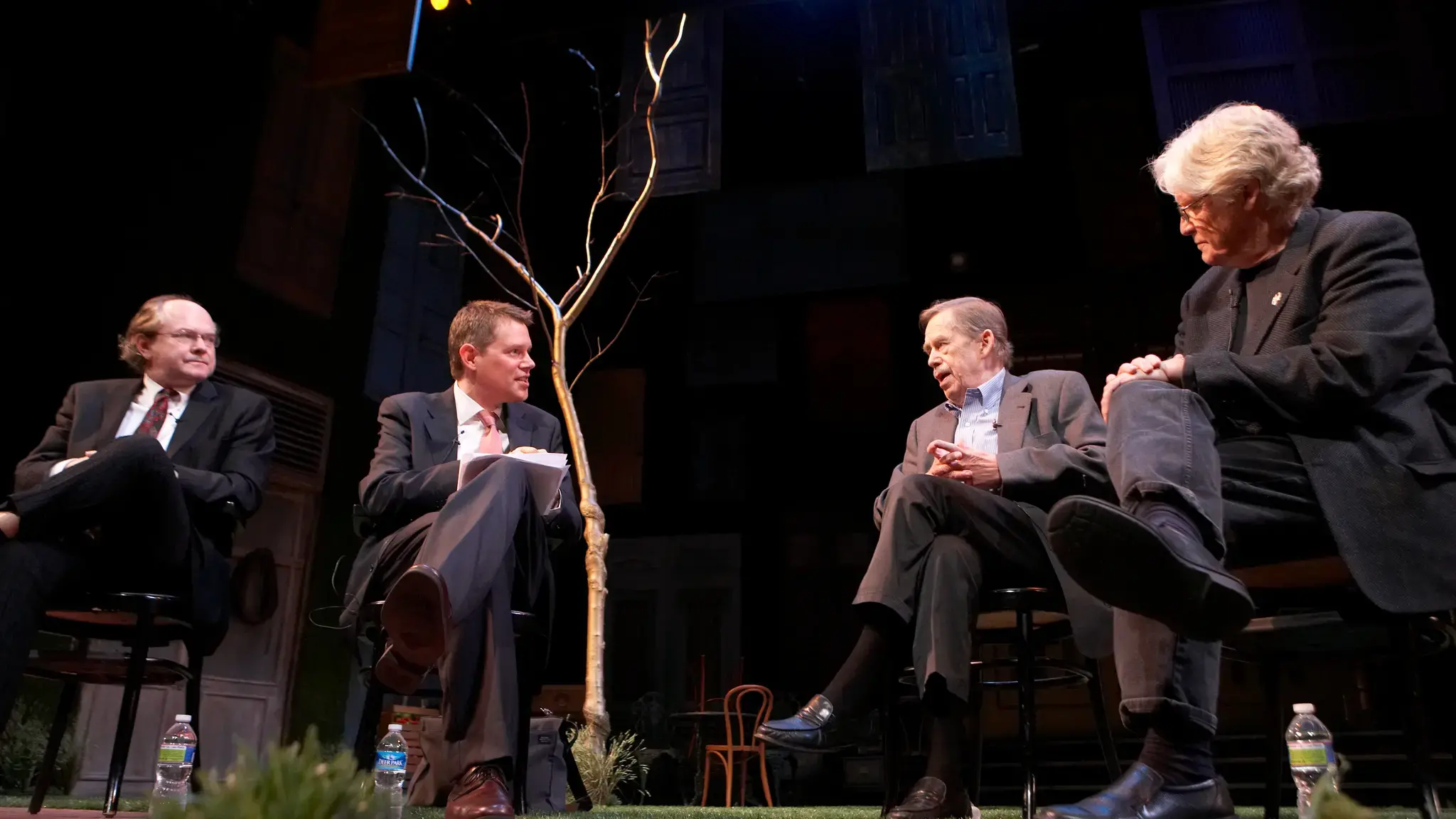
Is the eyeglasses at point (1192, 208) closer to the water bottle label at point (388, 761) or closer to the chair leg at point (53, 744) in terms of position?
the water bottle label at point (388, 761)

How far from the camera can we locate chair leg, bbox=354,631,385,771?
222 cm

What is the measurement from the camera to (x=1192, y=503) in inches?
57.1

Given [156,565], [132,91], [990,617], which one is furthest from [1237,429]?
[132,91]

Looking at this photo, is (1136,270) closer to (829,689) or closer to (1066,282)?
(1066,282)

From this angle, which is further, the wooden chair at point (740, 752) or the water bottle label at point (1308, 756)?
the wooden chair at point (740, 752)

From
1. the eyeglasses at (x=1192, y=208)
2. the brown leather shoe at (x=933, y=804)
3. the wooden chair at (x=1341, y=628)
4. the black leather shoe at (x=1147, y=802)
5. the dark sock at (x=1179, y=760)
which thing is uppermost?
the eyeglasses at (x=1192, y=208)

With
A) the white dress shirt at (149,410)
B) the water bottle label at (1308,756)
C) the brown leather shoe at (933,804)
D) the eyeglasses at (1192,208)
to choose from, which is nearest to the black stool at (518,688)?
the brown leather shoe at (933,804)

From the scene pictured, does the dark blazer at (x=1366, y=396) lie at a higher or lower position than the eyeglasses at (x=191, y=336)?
lower

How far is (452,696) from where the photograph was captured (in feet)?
6.11

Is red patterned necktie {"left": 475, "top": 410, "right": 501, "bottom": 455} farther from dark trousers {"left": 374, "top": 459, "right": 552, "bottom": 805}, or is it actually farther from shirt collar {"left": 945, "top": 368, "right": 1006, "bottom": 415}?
shirt collar {"left": 945, "top": 368, "right": 1006, "bottom": 415}

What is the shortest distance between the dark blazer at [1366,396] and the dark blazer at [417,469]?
4.97ft

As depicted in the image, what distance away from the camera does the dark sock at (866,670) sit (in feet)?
6.56

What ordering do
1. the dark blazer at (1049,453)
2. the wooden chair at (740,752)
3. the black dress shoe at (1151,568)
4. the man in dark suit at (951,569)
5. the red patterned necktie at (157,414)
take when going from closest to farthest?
the black dress shoe at (1151,568) < the man in dark suit at (951,569) < the dark blazer at (1049,453) < the red patterned necktie at (157,414) < the wooden chair at (740,752)

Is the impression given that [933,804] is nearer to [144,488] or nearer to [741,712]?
[144,488]
